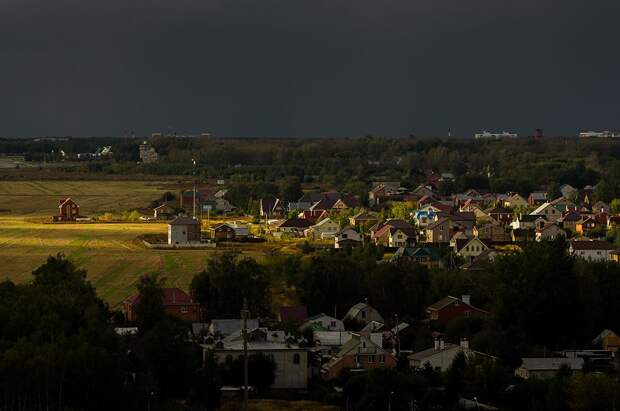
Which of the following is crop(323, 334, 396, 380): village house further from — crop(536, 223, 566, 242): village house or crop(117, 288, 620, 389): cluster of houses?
crop(536, 223, 566, 242): village house

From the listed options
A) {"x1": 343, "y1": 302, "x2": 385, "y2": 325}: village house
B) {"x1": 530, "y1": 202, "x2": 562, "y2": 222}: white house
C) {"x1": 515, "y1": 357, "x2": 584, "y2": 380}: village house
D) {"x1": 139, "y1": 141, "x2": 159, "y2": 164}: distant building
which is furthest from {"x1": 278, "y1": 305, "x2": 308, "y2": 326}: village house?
{"x1": 139, "y1": 141, "x2": 159, "y2": 164}: distant building

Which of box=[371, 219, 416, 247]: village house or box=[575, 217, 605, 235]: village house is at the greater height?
box=[575, 217, 605, 235]: village house

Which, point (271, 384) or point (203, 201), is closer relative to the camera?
point (271, 384)

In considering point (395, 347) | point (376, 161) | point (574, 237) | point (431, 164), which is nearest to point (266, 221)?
point (574, 237)

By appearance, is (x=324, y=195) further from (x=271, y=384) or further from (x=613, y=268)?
(x=271, y=384)

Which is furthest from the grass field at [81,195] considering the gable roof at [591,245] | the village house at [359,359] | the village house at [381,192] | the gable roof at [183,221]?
the village house at [359,359]

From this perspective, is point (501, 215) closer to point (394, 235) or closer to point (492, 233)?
point (492, 233)

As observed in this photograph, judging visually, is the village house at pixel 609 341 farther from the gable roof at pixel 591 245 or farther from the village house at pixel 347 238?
the village house at pixel 347 238

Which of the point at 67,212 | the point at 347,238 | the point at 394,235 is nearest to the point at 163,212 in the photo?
the point at 67,212
